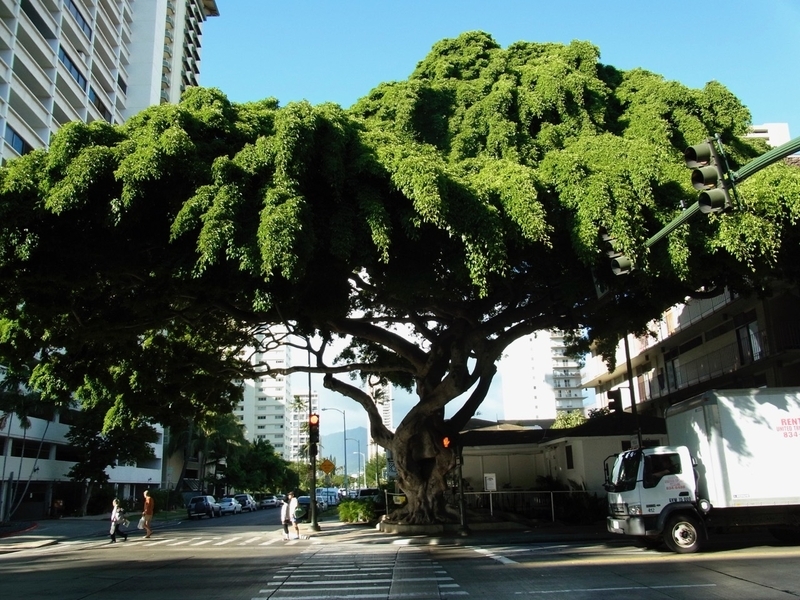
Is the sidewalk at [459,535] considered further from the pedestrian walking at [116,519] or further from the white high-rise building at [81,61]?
the white high-rise building at [81,61]

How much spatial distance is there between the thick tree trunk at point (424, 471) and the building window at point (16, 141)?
2990 cm

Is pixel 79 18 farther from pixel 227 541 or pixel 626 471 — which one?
pixel 626 471

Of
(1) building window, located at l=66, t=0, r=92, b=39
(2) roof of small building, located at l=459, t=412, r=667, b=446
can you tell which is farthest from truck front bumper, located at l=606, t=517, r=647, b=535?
(1) building window, located at l=66, t=0, r=92, b=39

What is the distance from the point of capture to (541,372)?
12331 centimetres

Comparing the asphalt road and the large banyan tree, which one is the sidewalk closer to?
the asphalt road

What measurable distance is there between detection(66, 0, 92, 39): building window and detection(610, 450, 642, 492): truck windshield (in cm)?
4786

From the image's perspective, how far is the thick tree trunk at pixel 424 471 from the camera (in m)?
22.6

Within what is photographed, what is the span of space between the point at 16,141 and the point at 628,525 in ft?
128

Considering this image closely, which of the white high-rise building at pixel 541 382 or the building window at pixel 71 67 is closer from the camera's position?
the building window at pixel 71 67

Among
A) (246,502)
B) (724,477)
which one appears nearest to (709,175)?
(724,477)

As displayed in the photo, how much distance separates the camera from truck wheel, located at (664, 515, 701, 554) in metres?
14.8

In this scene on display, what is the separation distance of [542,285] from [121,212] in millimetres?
11292

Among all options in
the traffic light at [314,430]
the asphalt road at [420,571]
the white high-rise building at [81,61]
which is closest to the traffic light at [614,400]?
the asphalt road at [420,571]

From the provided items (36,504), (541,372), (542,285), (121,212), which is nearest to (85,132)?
(121,212)
